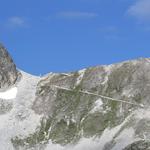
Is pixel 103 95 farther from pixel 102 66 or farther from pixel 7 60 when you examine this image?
pixel 7 60

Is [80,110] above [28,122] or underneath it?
above

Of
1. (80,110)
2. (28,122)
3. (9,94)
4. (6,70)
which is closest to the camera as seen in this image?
(80,110)

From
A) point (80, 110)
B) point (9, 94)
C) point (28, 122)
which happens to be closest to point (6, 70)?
point (9, 94)

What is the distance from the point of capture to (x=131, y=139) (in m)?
88.3

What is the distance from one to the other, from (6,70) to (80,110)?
23622mm

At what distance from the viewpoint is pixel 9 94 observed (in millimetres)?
113188

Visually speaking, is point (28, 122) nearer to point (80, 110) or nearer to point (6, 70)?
point (80, 110)

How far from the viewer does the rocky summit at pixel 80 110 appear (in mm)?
93938

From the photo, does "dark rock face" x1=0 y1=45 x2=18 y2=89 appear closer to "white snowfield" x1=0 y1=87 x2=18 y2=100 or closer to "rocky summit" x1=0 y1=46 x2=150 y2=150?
"rocky summit" x1=0 y1=46 x2=150 y2=150

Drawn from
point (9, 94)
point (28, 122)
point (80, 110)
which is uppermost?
A: point (9, 94)

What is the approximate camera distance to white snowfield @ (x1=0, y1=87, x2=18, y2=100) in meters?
112

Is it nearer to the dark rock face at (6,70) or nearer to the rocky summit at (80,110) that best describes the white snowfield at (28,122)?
the rocky summit at (80,110)

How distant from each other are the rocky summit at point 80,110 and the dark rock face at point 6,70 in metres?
1.14

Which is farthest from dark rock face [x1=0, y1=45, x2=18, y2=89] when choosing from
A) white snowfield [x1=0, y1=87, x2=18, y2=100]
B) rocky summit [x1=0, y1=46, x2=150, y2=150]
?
white snowfield [x1=0, y1=87, x2=18, y2=100]
